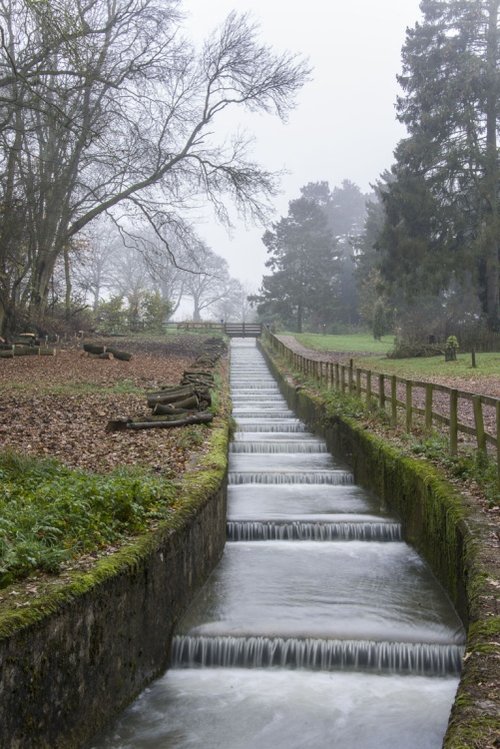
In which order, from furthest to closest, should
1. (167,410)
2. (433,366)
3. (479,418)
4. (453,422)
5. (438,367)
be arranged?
1. (433,366)
2. (438,367)
3. (167,410)
4. (453,422)
5. (479,418)

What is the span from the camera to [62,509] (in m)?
7.52

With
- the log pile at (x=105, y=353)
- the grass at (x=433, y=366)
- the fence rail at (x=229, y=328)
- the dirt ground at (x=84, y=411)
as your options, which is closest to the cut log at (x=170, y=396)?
the dirt ground at (x=84, y=411)

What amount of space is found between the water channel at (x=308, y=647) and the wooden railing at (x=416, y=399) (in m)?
1.82

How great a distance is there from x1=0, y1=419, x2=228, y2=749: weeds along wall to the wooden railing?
3.83m

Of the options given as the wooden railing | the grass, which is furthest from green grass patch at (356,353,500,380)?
the wooden railing

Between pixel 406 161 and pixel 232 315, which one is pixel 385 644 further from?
pixel 232 315

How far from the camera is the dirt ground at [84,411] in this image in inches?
455

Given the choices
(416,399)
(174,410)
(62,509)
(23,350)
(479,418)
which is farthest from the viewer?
(23,350)

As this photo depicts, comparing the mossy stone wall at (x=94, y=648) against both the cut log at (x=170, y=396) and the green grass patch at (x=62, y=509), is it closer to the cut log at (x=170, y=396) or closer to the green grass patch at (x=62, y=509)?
the green grass patch at (x=62, y=509)

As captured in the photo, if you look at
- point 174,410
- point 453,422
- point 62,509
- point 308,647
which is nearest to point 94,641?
point 62,509

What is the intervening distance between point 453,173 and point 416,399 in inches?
820

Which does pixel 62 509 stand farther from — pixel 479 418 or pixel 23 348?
pixel 23 348

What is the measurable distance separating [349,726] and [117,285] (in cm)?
9644

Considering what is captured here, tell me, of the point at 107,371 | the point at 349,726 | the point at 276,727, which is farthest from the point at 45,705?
the point at 107,371
